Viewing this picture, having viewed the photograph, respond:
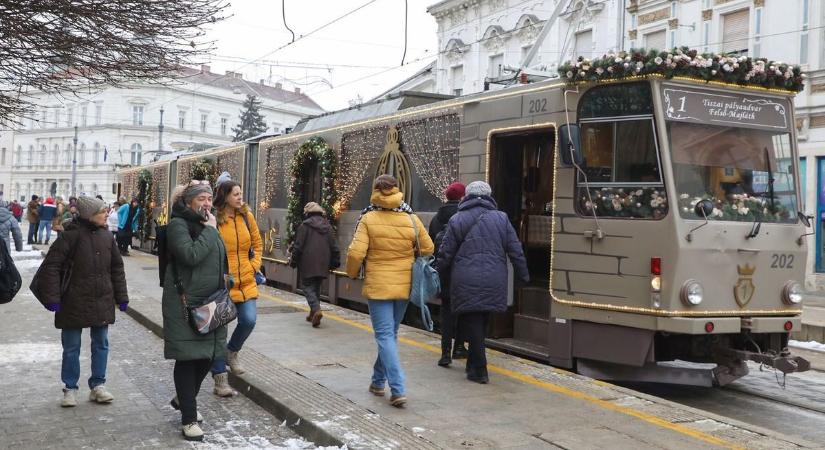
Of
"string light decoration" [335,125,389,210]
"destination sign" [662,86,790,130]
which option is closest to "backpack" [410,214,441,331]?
"destination sign" [662,86,790,130]

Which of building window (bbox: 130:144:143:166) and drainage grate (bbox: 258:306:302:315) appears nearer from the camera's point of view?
drainage grate (bbox: 258:306:302:315)

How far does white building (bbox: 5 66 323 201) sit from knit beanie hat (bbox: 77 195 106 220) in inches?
2570

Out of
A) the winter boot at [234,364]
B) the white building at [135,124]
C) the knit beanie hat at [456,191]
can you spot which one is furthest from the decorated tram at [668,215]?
the white building at [135,124]

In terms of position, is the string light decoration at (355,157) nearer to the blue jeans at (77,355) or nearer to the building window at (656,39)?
the blue jeans at (77,355)

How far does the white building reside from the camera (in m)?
72.2

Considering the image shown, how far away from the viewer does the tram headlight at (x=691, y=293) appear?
7172 mm

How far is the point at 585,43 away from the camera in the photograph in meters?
26.3

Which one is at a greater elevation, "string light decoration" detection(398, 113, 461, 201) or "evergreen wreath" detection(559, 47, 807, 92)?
"evergreen wreath" detection(559, 47, 807, 92)

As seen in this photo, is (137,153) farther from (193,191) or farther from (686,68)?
(193,191)

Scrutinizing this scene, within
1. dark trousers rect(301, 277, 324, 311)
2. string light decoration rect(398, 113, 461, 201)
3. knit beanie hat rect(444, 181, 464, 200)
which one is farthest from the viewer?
dark trousers rect(301, 277, 324, 311)

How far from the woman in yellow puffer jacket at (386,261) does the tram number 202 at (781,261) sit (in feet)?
11.4

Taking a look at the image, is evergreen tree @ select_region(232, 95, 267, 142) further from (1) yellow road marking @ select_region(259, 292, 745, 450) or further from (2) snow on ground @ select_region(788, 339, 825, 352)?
(1) yellow road marking @ select_region(259, 292, 745, 450)

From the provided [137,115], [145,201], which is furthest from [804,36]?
[137,115]

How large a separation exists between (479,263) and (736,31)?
51.9 feet
